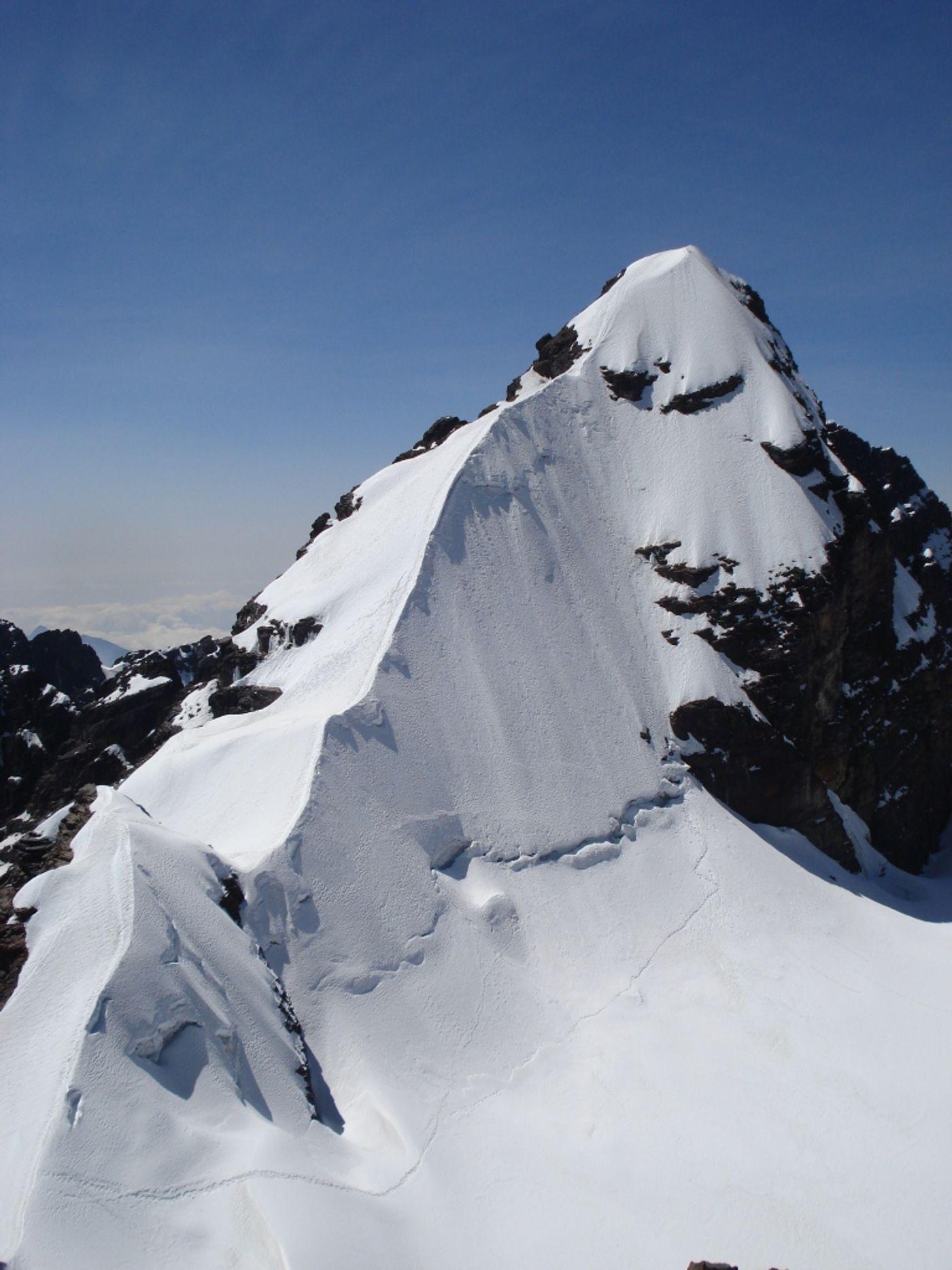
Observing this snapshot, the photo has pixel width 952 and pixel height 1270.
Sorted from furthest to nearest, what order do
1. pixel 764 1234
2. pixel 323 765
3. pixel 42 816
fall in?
pixel 42 816
pixel 323 765
pixel 764 1234

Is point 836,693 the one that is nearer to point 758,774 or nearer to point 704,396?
point 758,774

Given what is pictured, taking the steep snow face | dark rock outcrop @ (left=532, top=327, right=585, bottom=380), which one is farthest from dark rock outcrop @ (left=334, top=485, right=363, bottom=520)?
dark rock outcrop @ (left=532, top=327, right=585, bottom=380)

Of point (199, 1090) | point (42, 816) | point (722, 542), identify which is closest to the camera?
point (199, 1090)

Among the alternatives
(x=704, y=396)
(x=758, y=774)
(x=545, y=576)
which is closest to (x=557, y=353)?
(x=704, y=396)

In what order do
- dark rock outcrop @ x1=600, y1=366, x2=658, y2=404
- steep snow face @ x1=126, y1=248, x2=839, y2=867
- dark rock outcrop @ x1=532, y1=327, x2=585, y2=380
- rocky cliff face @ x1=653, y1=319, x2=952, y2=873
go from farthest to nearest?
1. dark rock outcrop @ x1=532, y1=327, x2=585, y2=380
2. dark rock outcrop @ x1=600, y1=366, x2=658, y2=404
3. rocky cliff face @ x1=653, y1=319, x2=952, y2=873
4. steep snow face @ x1=126, y1=248, x2=839, y2=867

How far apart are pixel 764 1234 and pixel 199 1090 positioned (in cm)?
1284

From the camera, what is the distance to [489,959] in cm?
2489

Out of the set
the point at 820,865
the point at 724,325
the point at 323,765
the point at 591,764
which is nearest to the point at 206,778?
the point at 323,765

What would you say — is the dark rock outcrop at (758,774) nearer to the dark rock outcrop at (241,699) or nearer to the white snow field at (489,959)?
the white snow field at (489,959)

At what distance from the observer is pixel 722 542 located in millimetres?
41344

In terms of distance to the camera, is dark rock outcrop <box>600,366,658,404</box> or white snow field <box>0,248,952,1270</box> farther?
dark rock outcrop <box>600,366,658,404</box>

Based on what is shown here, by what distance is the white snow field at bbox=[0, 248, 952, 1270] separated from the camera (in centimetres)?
1529

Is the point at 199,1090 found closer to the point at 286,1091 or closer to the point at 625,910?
the point at 286,1091

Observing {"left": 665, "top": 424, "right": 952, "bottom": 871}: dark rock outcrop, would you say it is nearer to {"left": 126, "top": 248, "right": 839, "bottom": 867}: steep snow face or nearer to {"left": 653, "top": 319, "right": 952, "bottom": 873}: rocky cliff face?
{"left": 653, "top": 319, "right": 952, "bottom": 873}: rocky cliff face
